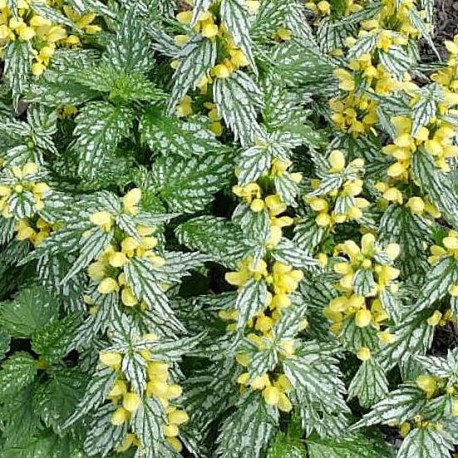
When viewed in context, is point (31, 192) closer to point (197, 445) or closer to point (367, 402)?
point (197, 445)

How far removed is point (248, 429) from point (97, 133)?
892 mm

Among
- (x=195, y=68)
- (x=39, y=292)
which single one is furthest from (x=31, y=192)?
(x=195, y=68)

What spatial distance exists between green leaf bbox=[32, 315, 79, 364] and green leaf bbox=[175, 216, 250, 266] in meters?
0.41

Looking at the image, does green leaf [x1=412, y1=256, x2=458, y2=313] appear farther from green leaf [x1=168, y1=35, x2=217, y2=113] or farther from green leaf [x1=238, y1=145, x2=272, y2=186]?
green leaf [x1=168, y1=35, x2=217, y2=113]

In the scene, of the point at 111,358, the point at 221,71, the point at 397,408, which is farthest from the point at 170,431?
the point at 221,71

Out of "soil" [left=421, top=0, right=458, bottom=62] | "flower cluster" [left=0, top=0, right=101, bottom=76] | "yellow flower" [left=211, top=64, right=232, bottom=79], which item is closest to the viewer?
"yellow flower" [left=211, top=64, right=232, bottom=79]

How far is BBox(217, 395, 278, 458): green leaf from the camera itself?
2.26 meters

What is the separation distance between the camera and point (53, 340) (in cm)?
243

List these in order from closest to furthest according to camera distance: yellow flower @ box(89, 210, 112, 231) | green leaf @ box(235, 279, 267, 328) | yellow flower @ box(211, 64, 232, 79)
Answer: yellow flower @ box(89, 210, 112, 231)
green leaf @ box(235, 279, 267, 328)
yellow flower @ box(211, 64, 232, 79)

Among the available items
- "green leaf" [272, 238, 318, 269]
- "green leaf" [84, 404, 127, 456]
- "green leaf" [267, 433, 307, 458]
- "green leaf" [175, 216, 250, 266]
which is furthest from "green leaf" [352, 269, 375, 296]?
"green leaf" [84, 404, 127, 456]

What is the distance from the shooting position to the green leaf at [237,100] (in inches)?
90.4

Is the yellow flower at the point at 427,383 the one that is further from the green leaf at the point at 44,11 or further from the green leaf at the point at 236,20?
the green leaf at the point at 44,11

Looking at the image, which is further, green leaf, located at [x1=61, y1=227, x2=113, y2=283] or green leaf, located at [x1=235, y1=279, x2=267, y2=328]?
green leaf, located at [x1=235, y1=279, x2=267, y2=328]

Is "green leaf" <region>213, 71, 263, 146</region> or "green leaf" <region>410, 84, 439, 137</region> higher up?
"green leaf" <region>410, 84, 439, 137</region>
